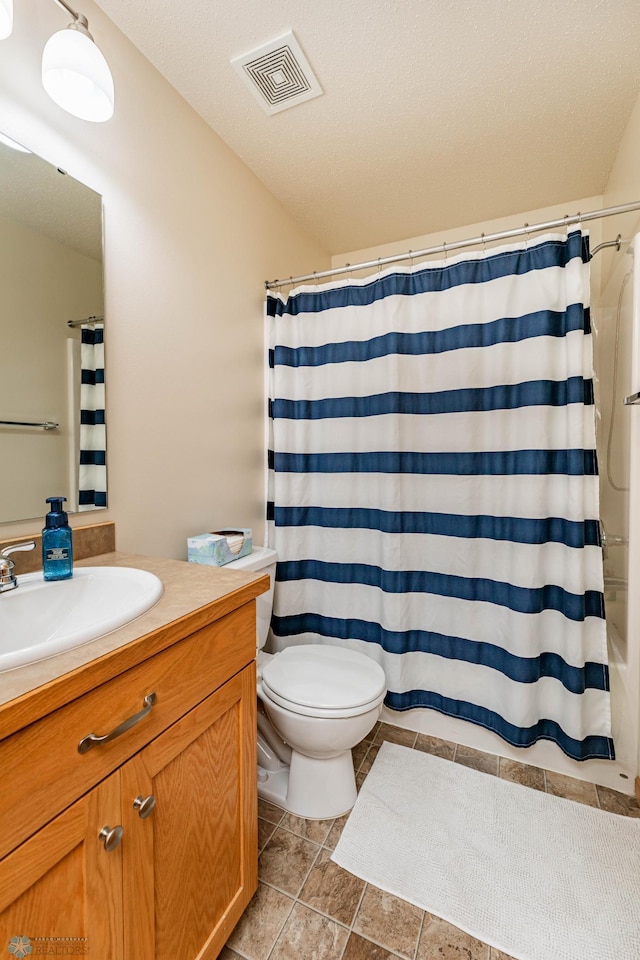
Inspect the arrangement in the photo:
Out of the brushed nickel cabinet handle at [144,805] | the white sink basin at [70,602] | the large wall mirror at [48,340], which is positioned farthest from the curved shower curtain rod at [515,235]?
the brushed nickel cabinet handle at [144,805]

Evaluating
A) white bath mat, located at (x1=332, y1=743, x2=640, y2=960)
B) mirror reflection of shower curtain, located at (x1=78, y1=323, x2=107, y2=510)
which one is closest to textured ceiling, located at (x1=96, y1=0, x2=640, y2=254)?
mirror reflection of shower curtain, located at (x1=78, y1=323, x2=107, y2=510)

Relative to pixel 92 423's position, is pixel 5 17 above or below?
above

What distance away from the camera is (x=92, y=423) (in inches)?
46.8

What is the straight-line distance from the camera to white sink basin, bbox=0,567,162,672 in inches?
31.5

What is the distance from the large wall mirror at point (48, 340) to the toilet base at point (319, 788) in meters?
1.09

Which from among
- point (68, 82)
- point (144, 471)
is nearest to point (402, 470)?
point (144, 471)

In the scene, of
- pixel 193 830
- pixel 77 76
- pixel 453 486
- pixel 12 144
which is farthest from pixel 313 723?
pixel 77 76

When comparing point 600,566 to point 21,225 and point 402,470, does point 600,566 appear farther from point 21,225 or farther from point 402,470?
point 21,225

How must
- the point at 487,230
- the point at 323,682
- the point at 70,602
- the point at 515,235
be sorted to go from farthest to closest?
the point at 487,230 → the point at 515,235 → the point at 323,682 → the point at 70,602

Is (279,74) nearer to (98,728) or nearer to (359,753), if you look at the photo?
(98,728)

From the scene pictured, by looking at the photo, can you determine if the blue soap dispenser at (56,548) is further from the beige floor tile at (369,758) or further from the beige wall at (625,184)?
the beige wall at (625,184)

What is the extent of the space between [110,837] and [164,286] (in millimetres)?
1469

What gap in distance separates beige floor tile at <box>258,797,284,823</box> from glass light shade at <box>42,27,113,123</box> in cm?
209

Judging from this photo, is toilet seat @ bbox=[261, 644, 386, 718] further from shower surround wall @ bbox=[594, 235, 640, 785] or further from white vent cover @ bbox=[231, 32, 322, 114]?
white vent cover @ bbox=[231, 32, 322, 114]
